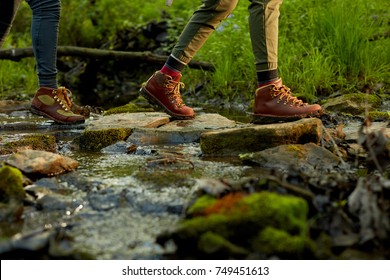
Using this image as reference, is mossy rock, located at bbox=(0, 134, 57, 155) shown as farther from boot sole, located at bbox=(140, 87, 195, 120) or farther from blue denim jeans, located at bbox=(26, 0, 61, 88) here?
boot sole, located at bbox=(140, 87, 195, 120)

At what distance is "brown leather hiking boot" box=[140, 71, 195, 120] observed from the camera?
421cm

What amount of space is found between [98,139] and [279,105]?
1308mm

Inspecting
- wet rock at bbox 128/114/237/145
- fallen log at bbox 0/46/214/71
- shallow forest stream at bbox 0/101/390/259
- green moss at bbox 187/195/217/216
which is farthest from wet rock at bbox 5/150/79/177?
fallen log at bbox 0/46/214/71

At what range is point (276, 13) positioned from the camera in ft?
12.6

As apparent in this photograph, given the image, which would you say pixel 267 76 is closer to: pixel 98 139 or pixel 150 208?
pixel 98 139

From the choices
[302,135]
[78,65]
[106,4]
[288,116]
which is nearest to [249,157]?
[302,135]

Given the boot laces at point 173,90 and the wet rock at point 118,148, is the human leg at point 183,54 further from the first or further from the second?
the wet rock at point 118,148

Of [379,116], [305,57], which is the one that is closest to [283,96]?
[379,116]

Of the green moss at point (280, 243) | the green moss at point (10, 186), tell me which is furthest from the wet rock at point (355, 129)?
the green moss at point (10, 186)

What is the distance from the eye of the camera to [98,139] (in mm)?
4004

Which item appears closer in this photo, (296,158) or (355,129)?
(296,158)

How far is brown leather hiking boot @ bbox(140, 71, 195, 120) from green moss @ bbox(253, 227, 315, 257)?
246 cm

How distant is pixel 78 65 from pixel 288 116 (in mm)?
7809

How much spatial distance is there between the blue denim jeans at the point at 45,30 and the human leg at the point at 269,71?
58.6 inches
